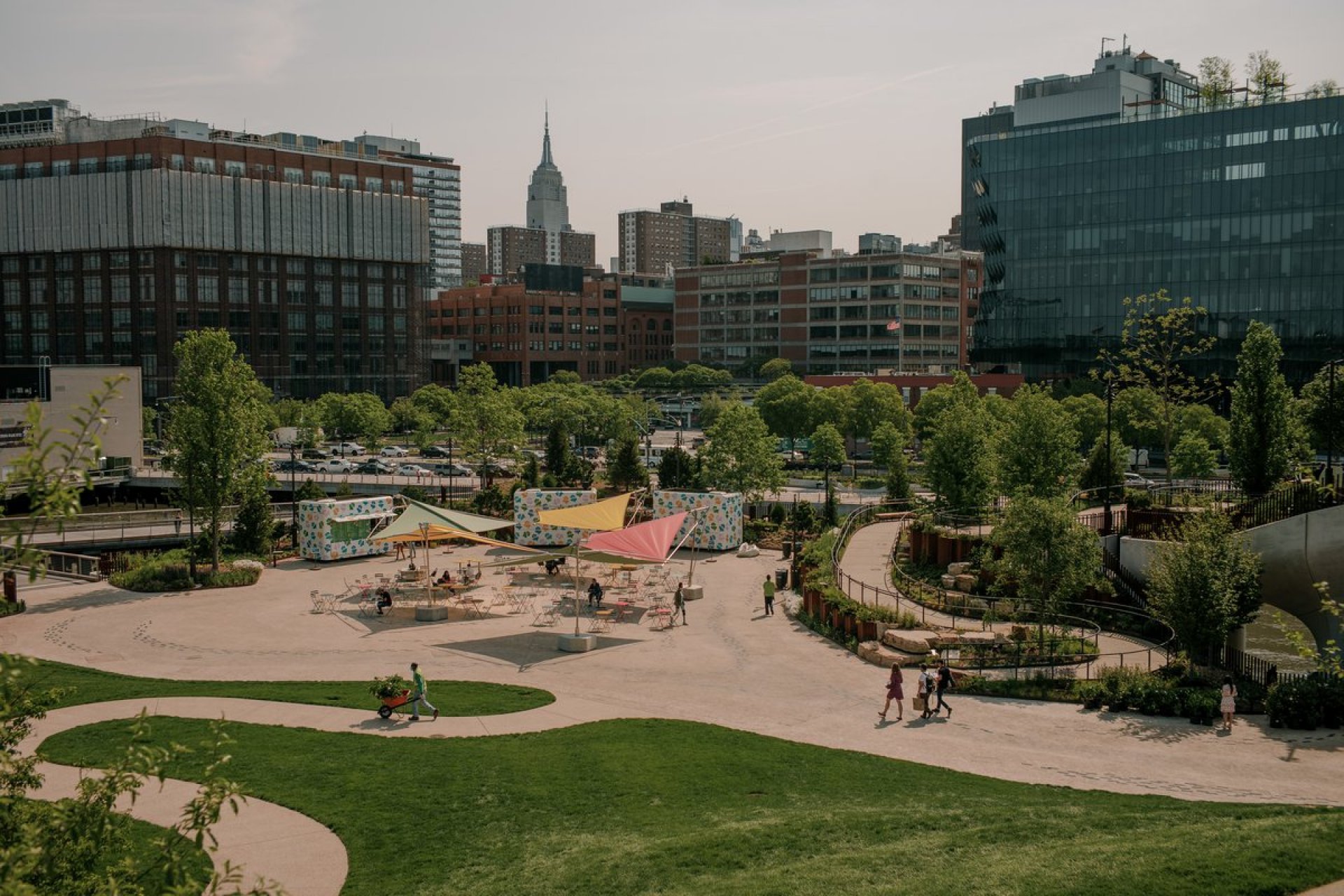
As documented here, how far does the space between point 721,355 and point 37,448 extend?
16689cm

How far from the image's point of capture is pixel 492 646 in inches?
1437

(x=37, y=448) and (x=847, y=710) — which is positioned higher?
(x=37, y=448)

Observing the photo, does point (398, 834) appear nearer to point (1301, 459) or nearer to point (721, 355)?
point (1301, 459)

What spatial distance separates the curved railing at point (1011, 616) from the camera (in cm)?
3245

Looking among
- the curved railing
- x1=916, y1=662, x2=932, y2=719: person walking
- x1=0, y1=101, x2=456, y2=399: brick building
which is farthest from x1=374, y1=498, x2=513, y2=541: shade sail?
x1=0, y1=101, x2=456, y2=399: brick building

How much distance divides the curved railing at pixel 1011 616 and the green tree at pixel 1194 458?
33661mm

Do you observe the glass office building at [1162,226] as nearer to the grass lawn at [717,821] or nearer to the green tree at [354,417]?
the green tree at [354,417]

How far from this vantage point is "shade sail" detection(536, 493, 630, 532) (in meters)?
43.5

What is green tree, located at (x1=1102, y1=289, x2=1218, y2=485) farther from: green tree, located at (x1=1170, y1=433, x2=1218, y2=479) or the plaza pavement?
the plaza pavement

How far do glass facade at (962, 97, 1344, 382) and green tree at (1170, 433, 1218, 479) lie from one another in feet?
129

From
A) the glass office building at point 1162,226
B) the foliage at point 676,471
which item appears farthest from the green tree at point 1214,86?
the foliage at point 676,471

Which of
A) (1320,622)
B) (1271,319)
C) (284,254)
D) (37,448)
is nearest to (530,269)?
(284,254)

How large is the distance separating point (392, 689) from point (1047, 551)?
18.4 meters

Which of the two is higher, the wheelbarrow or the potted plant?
the potted plant
